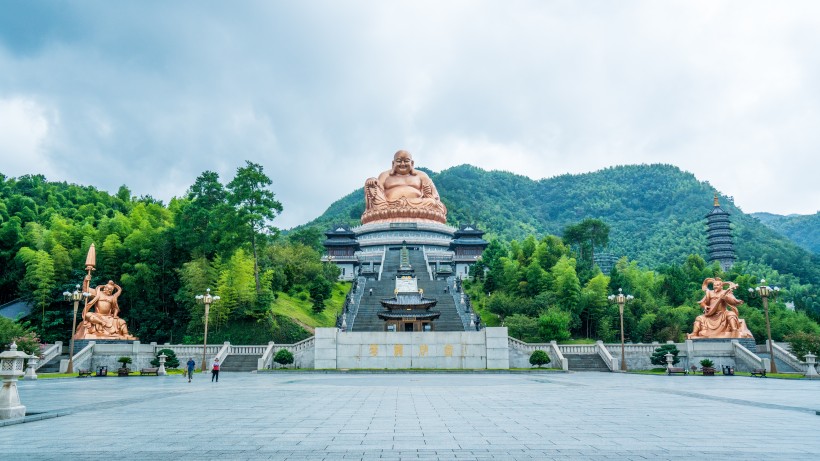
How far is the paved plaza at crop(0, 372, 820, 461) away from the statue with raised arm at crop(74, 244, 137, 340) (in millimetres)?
14966

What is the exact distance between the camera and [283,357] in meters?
26.5

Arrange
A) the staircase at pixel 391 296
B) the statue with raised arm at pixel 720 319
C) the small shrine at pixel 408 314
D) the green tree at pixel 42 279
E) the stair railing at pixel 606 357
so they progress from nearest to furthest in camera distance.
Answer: the stair railing at pixel 606 357, the statue with raised arm at pixel 720 319, the small shrine at pixel 408 314, the staircase at pixel 391 296, the green tree at pixel 42 279

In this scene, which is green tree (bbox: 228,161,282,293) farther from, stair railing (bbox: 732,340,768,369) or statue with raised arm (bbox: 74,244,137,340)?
stair railing (bbox: 732,340,768,369)

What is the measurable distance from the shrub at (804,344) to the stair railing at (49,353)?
113ft

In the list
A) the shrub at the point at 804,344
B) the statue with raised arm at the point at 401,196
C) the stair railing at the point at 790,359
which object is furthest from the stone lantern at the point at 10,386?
the statue with raised arm at the point at 401,196

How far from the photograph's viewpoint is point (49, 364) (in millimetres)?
26812

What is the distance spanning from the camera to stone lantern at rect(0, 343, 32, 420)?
30.1 ft

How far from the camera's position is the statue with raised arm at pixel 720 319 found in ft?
89.5

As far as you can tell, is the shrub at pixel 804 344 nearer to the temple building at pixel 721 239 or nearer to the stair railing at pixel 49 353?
the stair railing at pixel 49 353

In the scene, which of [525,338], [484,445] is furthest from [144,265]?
[484,445]

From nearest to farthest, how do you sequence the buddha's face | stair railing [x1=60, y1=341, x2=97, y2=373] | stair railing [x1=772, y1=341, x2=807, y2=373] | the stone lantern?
the stone lantern, stair railing [x1=772, y1=341, x2=807, y2=373], stair railing [x1=60, y1=341, x2=97, y2=373], the buddha's face

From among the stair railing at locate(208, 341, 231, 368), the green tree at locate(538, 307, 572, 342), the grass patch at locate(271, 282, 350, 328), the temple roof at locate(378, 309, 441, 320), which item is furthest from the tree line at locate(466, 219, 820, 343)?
the stair railing at locate(208, 341, 231, 368)

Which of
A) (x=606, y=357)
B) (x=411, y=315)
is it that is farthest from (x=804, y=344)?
(x=411, y=315)

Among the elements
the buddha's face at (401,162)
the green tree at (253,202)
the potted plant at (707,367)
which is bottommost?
the potted plant at (707,367)
